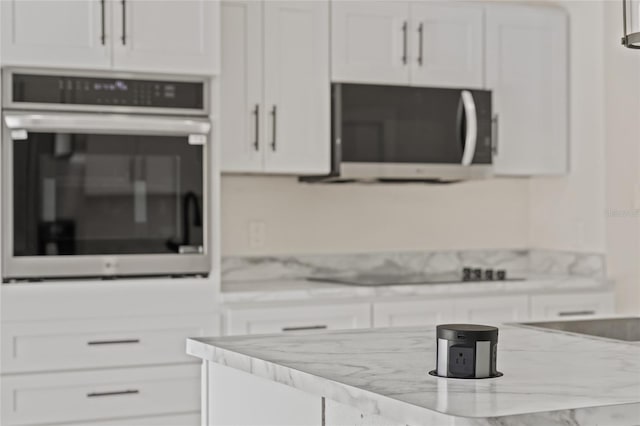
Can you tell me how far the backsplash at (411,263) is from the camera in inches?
172

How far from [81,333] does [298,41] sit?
1513 millimetres

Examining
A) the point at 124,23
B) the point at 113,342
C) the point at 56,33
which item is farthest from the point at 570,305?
the point at 56,33

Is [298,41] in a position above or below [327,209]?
above

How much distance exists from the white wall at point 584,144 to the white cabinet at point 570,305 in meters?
0.26

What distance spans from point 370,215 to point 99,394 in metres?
1.65

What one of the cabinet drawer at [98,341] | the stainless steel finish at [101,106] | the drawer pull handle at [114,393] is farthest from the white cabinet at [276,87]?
the drawer pull handle at [114,393]

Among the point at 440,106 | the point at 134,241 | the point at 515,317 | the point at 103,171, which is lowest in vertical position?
the point at 515,317

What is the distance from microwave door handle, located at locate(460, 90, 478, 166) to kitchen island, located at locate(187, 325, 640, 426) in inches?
72.7

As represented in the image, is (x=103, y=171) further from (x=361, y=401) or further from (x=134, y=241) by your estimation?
(x=361, y=401)

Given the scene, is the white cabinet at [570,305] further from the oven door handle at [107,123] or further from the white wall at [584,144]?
the oven door handle at [107,123]

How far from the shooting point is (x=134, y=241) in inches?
143

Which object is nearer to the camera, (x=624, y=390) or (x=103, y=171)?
(x=624, y=390)

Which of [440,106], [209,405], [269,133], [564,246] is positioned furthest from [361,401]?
[564,246]

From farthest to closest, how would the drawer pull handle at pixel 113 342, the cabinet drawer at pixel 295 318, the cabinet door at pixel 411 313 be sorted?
the cabinet door at pixel 411 313 < the cabinet drawer at pixel 295 318 < the drawer pull handle at pixel 113 342
